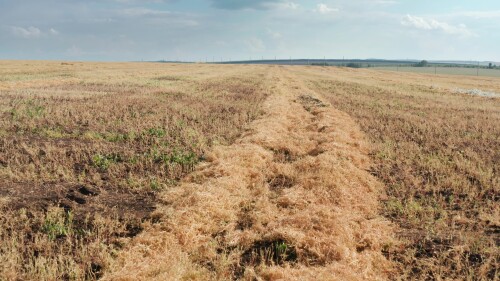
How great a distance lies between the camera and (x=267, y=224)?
24.2 ft

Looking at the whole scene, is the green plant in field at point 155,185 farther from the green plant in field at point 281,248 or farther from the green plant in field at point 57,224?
the green plant in field at point 281,248

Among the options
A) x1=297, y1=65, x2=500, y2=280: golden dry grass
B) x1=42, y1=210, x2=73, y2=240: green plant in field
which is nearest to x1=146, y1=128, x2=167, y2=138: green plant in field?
x1=42, y1=210, x2=73, y2=240: green plant in field

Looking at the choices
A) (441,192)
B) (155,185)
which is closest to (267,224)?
(155,185)

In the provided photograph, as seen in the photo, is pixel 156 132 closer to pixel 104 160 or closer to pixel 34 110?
pixel 104 160

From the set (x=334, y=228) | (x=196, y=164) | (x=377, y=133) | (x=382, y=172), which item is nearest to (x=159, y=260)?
(x=334, y=228)

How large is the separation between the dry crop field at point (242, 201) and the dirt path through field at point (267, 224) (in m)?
0.03

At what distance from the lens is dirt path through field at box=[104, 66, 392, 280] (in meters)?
5.84

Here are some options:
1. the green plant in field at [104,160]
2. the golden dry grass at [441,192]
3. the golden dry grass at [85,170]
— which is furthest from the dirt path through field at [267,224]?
the green plant in field at [104,160]

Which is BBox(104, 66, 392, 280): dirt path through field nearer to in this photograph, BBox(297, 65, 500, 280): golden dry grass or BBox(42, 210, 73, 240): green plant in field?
BBox(297, 65, 500, 280): golden dry grass

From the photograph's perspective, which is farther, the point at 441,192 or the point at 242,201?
the point at 441,192

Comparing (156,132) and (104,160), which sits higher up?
(156,132)

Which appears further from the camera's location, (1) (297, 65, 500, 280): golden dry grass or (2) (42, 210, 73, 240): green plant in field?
(2) (42, 210, 73, 240): green plant in field

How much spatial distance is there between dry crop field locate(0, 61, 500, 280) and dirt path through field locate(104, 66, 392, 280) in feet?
0.10

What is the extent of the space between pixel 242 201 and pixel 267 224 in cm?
129
